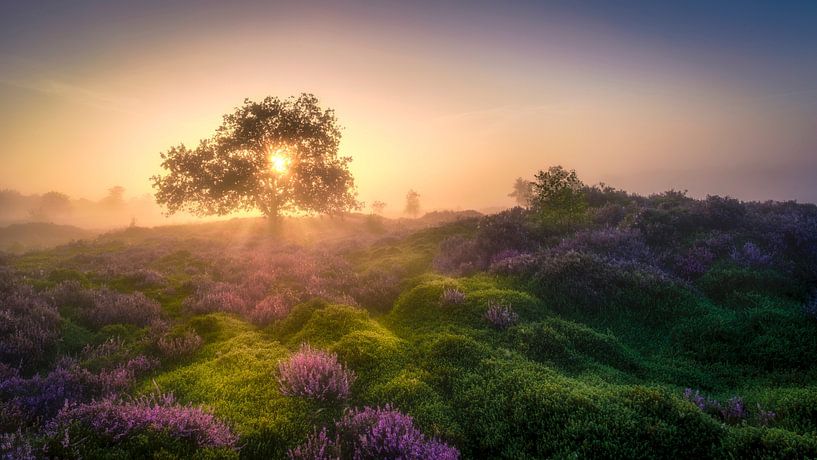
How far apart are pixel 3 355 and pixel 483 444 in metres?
9.43

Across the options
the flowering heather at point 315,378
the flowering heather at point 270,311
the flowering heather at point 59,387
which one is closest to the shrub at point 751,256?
the flowering heather at point 315,378

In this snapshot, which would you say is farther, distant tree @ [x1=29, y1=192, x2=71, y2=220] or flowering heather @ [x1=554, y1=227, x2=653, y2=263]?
distant tree @ [x1=29, y1=192, x2=71, y2=220]

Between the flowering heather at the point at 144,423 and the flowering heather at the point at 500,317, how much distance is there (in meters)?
5.60

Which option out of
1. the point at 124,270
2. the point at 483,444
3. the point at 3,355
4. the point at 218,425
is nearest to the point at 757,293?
the point at 483,444

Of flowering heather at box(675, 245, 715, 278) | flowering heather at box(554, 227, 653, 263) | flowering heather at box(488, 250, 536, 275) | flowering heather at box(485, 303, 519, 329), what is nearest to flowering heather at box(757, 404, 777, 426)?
flowering heather at box(485, 303, 519, 329)

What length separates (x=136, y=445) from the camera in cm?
469

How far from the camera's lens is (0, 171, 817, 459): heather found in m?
5.08

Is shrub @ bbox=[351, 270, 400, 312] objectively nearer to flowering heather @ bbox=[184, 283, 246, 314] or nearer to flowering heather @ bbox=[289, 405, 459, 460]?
flowering heather @ bbox=[184, 283, 246, 314]

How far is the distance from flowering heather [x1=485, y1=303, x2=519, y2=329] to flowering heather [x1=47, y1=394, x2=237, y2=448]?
5.60 metres

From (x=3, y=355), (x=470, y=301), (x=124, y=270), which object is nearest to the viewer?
(x=3, y=355)

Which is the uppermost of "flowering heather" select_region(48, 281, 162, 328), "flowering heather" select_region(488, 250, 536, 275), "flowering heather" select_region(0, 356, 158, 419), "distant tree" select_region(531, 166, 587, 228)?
"distant tree" select_region(531, 166, 587, 228)

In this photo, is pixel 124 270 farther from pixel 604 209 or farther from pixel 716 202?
pixel 716 202

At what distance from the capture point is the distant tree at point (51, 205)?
9612 cm

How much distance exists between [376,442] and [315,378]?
75.7 inches
